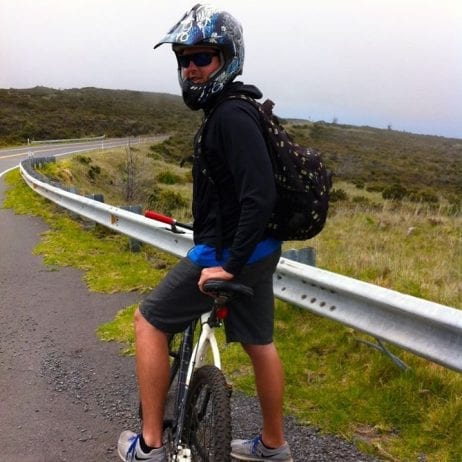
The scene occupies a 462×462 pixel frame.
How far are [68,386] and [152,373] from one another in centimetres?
161

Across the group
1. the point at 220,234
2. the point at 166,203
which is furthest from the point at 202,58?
the point at 166,203

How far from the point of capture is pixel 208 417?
7.88 feet

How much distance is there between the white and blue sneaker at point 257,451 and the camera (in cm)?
273

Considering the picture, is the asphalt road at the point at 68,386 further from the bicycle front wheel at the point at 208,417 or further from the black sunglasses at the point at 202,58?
the black sunglasses at the point at 202,58

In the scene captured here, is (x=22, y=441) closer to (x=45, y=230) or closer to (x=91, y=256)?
(x=91, y=256)

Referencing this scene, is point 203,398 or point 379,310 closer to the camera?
point 203,398

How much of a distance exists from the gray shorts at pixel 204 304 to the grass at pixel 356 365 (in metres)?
0.99

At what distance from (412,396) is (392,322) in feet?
1.48

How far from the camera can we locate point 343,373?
12.2ft

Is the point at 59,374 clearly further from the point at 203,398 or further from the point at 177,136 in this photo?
the point at 177,136

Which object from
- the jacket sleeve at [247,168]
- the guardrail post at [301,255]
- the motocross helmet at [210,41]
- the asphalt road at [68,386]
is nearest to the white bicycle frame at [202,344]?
the jacket sleeve at [247,168]

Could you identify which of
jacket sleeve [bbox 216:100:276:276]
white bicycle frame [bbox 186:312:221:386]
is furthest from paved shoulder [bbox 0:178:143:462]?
jacket sleeve [bbox 216:100:276:276]

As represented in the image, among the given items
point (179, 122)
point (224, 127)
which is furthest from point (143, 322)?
point (179, 122)

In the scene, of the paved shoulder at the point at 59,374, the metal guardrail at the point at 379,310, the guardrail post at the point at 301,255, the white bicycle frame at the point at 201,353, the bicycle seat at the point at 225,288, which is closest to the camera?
the bicycle seat at the point at 225,288
